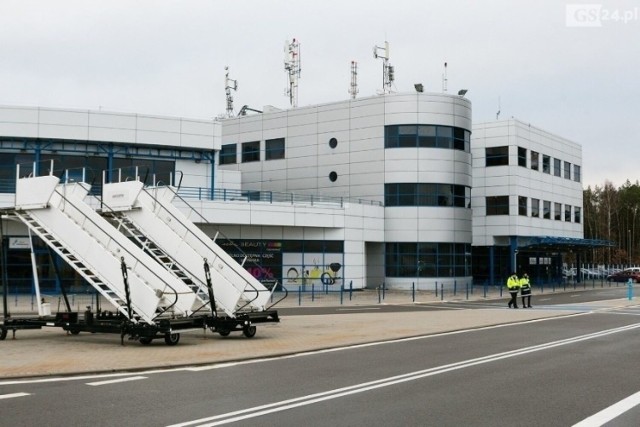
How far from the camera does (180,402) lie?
912cm

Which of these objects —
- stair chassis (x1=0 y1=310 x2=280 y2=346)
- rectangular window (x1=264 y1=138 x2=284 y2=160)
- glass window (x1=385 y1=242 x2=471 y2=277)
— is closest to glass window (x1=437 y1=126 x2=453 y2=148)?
glass window (x1=385 y1=242 x2=471 y2=277)

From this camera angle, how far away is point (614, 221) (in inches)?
4072

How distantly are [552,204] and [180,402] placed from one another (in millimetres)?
55074

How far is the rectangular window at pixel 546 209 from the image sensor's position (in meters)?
58.2

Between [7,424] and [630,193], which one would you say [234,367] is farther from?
[630,193]

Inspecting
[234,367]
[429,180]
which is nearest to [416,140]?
[429,180]

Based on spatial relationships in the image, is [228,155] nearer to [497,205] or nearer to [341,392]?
[497,205]

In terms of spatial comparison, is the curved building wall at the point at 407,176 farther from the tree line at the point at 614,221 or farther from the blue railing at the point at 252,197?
the tree line at the point at 614,221

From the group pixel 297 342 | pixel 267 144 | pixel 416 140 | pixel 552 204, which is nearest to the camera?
pixel 297 342

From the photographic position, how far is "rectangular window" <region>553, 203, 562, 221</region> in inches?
2367

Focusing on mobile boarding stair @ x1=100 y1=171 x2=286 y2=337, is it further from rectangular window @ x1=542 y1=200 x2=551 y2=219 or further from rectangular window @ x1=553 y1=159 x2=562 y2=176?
rectangular window @ x1=553 y1=159 x2=562 y2=176

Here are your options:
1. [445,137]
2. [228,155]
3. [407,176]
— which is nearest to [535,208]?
[445,137]

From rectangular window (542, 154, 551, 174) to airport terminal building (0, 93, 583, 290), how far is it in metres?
0.18

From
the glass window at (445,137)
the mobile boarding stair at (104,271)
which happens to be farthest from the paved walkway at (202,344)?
the glass window at (445,137)
